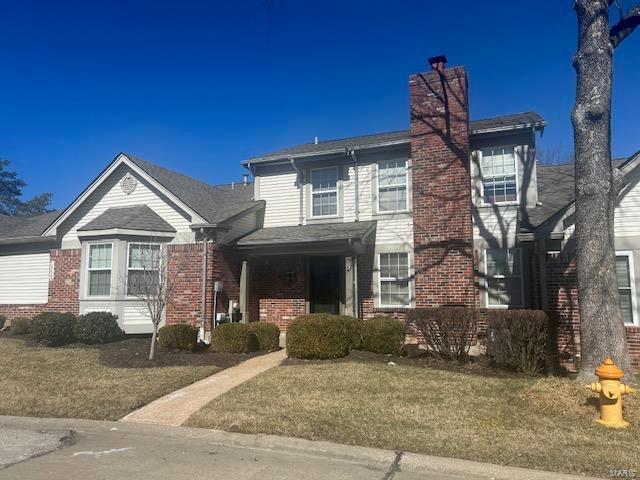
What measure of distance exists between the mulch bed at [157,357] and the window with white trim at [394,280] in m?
4.24

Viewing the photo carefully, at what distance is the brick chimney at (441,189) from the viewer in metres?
12.2

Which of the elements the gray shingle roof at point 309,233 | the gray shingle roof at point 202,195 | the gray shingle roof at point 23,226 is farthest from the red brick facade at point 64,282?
the gray shingle roof at point 309,233

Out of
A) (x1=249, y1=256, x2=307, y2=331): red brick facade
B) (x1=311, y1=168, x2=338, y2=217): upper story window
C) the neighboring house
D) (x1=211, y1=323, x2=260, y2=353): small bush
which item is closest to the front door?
the neighboring house

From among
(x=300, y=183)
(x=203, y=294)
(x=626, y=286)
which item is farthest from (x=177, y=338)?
(x=626, y=286)

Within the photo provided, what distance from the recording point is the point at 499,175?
13.3m

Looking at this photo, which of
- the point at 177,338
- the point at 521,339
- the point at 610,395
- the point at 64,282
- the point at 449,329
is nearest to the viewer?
the point at 610,395

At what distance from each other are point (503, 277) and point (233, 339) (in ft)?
23.6

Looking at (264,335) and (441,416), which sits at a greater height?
(264,335)

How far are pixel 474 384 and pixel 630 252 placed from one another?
17.0ft

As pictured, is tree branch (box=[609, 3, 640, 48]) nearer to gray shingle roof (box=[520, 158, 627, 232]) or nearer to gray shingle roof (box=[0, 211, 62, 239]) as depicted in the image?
gray shingle roof (box=[520, 158, 627, 232])

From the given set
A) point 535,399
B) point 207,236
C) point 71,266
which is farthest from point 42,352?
point 535,399

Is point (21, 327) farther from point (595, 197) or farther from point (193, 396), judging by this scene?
point (595, 197)

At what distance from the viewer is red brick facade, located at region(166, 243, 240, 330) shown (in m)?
13.6

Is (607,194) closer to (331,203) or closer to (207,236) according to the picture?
(331,203)
